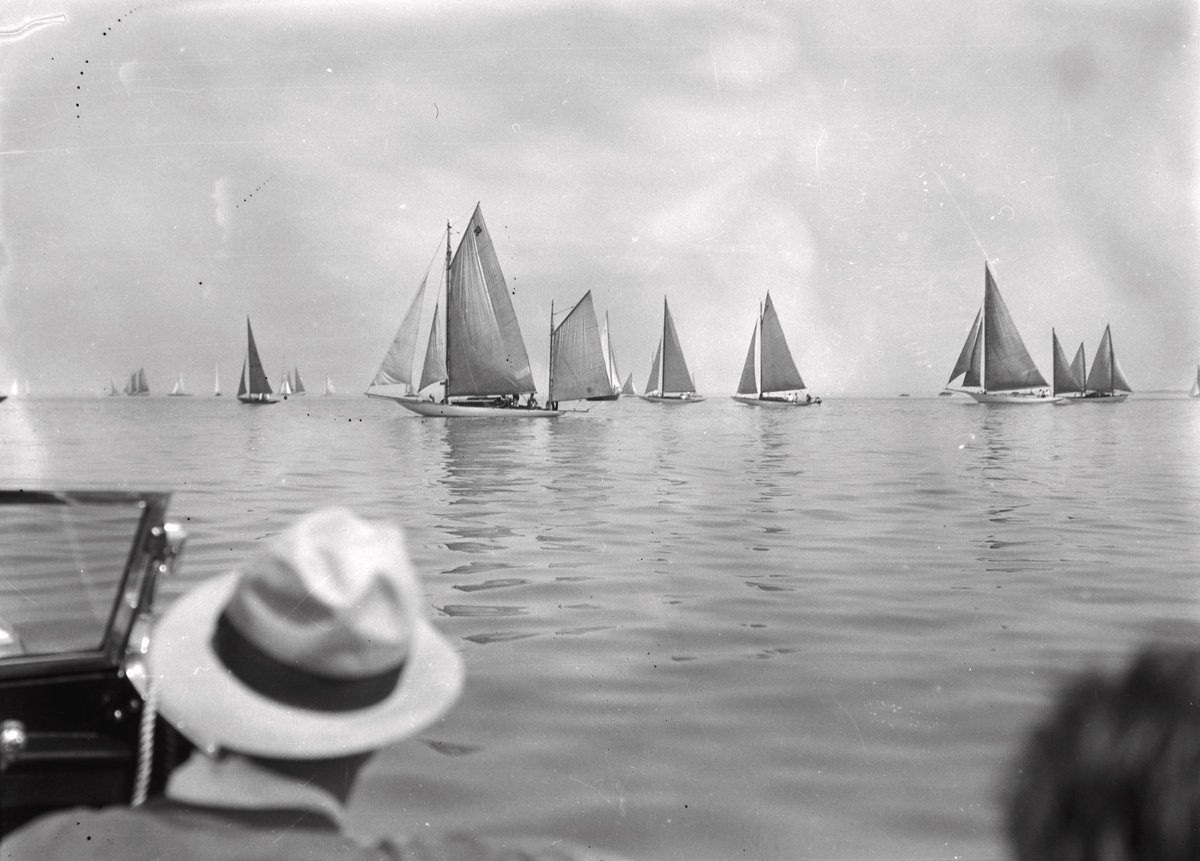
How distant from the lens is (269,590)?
1135mm

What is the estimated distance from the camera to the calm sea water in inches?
91.3

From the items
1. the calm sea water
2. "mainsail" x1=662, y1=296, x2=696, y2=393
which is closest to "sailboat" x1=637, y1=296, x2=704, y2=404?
"mainsail" x1=662, y1=296, x2=696, y2=393

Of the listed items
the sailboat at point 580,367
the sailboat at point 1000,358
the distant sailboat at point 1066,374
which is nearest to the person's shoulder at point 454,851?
the sailboat at point 1000,358

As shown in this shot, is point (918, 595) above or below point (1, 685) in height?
below

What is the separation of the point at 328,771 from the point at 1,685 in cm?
111

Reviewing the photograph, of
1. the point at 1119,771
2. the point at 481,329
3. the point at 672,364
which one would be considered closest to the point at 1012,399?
the point at 481,329

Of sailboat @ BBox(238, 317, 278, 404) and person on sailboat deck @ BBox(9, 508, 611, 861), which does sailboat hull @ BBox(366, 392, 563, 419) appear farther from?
person on sailboat deck @ BBox(9, 508, 611, 861)

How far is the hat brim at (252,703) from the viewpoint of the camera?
1.09 metres

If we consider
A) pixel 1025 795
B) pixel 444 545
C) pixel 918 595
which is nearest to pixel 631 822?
pixel 1025 795

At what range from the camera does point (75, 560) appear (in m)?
2.10

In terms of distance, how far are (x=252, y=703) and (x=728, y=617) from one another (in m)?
3.42

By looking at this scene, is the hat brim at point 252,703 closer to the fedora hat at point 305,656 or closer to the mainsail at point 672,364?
the fedora hat at point 305,656

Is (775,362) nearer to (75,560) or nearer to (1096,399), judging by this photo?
(1096,399)

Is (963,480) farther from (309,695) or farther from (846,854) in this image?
(309,695)
